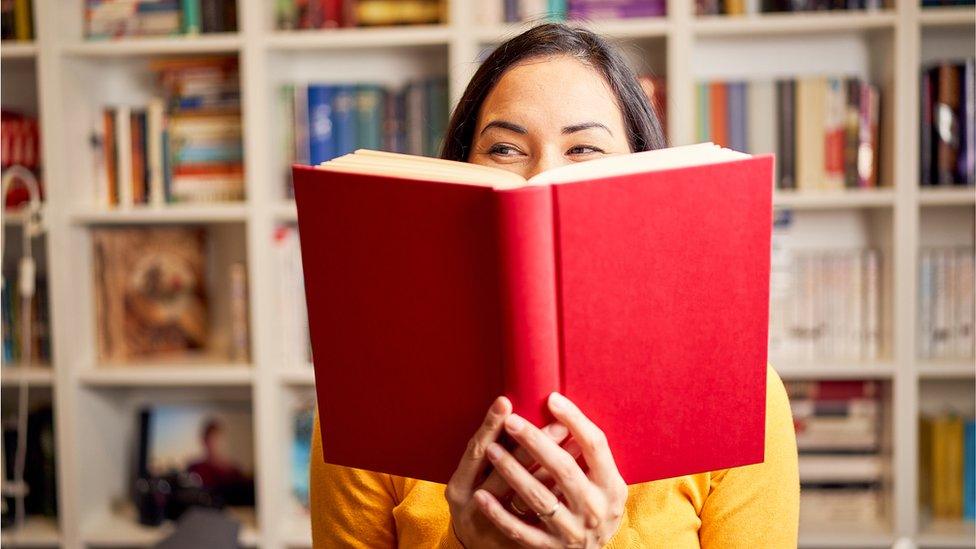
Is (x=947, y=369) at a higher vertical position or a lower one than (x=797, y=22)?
lower

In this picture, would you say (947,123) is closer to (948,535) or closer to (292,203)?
(948,535)

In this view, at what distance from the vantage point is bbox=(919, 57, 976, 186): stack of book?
1.97m

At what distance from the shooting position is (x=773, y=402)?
1001 millimetres

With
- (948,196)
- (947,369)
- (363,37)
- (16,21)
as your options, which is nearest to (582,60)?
(363,37)

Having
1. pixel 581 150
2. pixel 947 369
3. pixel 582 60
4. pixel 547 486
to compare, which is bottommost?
pixel 947 369

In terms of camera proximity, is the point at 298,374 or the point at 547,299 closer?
the point at 547,299

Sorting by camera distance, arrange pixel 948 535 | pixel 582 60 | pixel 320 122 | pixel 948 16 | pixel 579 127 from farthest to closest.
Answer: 1. pixel 320 122
2. pixel 948 535
3. pixel 948 16
4. pixel 582 60
5. pixel 579 127

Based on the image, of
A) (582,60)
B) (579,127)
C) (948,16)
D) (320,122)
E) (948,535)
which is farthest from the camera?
(320,122)

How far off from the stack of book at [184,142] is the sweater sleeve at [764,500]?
1.58 metres

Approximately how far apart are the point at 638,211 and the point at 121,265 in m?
1.85

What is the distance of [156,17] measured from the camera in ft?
7.14

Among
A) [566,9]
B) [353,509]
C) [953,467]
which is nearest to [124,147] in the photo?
[566,9]

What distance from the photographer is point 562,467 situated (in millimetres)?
769

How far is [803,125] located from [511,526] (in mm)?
1536
